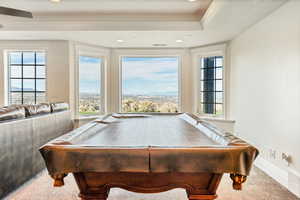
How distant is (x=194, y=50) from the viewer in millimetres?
5516

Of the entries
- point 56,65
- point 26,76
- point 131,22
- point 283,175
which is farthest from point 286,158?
point 26,76

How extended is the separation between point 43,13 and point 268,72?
143 inches

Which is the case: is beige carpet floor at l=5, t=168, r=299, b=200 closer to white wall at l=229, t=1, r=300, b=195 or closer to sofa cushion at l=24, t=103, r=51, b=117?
white wall at l=229, t=1, r=300, b=195

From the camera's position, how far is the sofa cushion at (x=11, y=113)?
93.1 inches

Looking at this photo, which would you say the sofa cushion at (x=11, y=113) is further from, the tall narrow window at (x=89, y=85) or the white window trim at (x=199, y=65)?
the white window trim at (x=199, y=65)

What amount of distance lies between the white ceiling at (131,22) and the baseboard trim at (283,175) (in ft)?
6.62

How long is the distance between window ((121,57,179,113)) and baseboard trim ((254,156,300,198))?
2.83 meters

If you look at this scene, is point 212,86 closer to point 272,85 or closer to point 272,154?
point 272,85

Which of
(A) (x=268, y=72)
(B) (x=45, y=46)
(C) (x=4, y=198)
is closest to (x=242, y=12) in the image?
(A) (x=268, y=72)

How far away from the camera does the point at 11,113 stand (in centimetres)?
249

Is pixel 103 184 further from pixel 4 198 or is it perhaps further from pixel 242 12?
pixel 242 12

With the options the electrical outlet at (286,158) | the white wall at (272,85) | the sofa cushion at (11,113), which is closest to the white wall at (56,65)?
the sofa cushion at (11,113)

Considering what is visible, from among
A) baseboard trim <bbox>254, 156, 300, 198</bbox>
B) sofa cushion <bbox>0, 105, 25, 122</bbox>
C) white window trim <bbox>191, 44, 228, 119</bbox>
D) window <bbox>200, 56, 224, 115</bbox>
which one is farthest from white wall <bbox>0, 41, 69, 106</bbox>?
baseboard trim <bbox>254, 156, 300, 198</bbox>

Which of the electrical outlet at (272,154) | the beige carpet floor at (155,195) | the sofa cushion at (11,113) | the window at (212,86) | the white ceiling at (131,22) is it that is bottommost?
the beige carpet floor at (155,195)
